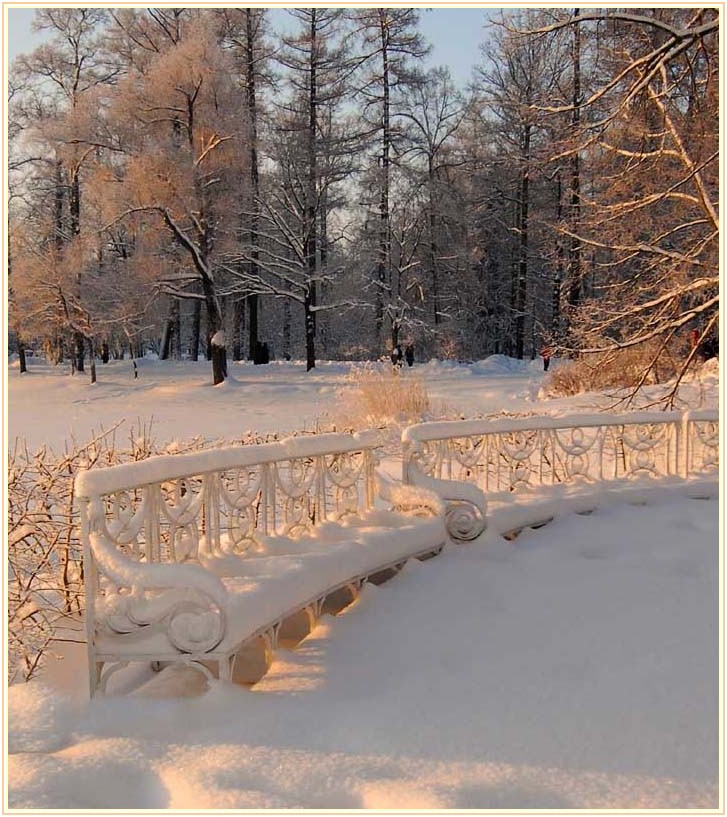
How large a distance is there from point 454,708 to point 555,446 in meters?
4.43

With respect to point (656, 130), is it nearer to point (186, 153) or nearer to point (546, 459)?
point (546, 459)

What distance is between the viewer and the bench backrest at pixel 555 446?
6.22 meters

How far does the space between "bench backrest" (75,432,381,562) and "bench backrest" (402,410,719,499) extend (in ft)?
2.26

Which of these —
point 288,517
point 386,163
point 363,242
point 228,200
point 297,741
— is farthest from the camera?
point 363,242

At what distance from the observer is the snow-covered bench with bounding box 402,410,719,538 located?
5.94 meters

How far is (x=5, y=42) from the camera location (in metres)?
4.20

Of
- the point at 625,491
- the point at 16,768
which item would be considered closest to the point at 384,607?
the point at 16,768

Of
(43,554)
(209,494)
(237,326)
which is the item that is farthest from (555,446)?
(237,326)

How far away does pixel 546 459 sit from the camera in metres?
7.28

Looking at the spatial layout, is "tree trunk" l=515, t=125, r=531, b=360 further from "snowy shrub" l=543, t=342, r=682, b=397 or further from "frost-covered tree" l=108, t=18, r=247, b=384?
"snowy shrub" l=543, t=342, r=682, b=397

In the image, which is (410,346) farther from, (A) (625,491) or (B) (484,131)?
(A) (625,491)

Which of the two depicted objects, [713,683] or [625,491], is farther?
[625,491]

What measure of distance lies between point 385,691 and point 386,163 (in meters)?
25.2

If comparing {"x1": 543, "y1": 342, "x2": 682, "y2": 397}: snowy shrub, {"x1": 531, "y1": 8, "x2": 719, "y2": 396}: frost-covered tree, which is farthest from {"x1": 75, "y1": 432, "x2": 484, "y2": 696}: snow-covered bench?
{"x1": 543, "y1": 342, "x2": 682, "y2": 397}: snowy shrub
